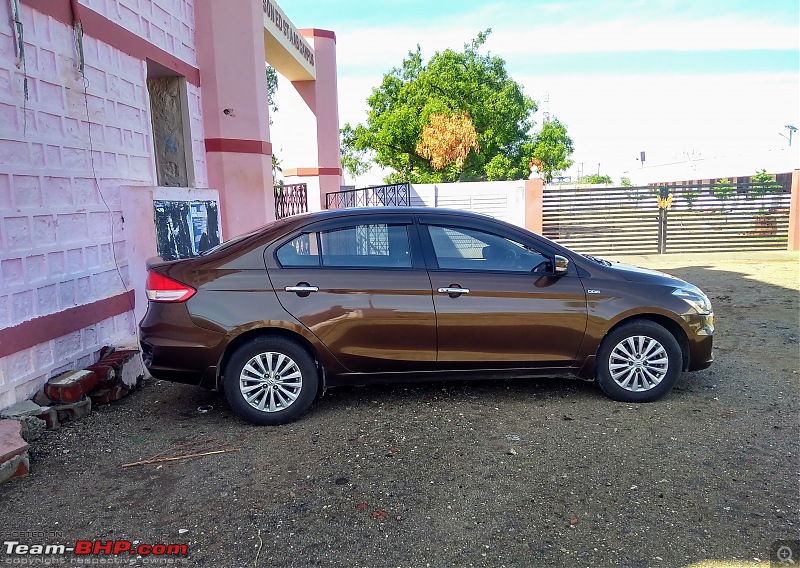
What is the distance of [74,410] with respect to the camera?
4680 millimetres

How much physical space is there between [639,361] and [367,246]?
2.35m

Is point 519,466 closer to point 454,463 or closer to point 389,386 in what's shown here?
point 454,463

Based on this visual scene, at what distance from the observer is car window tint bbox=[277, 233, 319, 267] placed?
453 cm

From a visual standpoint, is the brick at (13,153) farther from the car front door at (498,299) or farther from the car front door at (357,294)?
the car front door at (498,299)

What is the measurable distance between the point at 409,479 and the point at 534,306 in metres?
1.77

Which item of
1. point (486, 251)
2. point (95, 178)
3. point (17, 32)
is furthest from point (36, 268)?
point (486, 251)

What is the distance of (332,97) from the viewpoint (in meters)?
17.3

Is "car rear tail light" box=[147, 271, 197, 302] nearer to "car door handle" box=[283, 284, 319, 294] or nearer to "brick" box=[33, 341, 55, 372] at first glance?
"car door handle" box=[283, 284, 319, 294]

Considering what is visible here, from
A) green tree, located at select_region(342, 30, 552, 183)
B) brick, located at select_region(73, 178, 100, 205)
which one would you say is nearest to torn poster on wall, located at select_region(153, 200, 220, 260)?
brick, located at select_region(73, 178, 100, 205)

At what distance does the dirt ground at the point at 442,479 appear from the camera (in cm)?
294

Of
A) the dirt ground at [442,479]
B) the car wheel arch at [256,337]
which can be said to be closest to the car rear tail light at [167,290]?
the car wheel arch at [256,337]

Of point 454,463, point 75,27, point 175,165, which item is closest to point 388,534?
point 454,463

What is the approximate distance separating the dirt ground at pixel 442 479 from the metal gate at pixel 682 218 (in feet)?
36.7

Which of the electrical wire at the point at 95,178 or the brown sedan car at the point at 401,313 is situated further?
the electrical wire at the point at 95,178
